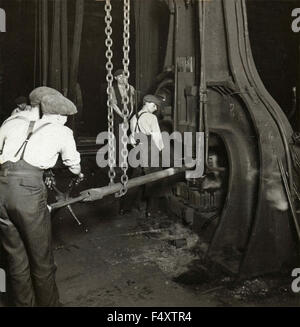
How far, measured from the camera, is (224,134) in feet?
13.2

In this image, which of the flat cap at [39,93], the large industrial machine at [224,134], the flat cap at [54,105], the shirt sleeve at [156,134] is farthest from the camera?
the shirt sleeve at [156,134]

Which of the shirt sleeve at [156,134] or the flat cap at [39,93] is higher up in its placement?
the flat cap at [39,93]

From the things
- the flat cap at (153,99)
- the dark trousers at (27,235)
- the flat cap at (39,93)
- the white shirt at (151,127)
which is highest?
the flat cap at (153,99)

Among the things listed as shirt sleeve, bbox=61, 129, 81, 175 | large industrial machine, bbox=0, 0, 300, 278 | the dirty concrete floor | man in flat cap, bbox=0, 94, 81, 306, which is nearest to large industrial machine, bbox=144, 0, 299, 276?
large industrial machine, bbox=0, 0, 300, 278

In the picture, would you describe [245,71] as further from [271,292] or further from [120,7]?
[120,7]

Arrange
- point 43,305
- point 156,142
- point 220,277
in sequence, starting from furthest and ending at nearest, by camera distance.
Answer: point 156,142, point 220,277, point 43,305

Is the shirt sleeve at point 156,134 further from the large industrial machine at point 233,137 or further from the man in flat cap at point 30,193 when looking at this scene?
the man in flat cap at point 30,193

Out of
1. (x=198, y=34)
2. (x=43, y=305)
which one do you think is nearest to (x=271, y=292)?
(x=43, y=305)

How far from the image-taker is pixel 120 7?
1016 centimetres

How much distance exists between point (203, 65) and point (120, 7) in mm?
7064

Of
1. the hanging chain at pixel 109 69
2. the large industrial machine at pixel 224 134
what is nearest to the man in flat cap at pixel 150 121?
the large industrial machine at pixel 224 134

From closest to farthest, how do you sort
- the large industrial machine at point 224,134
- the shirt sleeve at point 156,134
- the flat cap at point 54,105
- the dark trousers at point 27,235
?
the dark trousers at point 27,235 < the flat cap at point 54,105 < the large industrial machine at point 224,134 < the shirt sleeve at point 156,134

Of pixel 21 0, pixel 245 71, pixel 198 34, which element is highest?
pixel 21 0

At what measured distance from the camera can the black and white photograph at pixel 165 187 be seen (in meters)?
2.81
